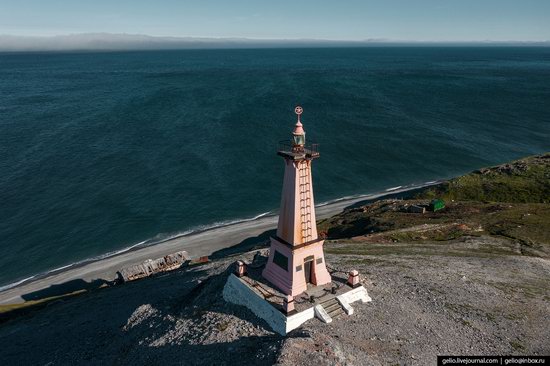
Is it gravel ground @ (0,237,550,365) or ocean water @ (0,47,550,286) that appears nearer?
gravel ground @ (0,237,550,365)

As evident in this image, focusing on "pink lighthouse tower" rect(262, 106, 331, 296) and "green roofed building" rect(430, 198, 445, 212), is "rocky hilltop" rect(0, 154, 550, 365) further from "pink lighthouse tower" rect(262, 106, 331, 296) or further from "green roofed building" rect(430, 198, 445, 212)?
"green roofed building" rect(430, 198, 445, 212)

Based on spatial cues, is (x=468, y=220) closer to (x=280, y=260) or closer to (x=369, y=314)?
(x=369, y=314)

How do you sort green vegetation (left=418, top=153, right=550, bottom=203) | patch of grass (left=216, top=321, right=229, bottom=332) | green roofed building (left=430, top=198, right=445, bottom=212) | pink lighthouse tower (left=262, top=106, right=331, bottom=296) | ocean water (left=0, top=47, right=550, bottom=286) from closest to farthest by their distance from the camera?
pink lighthouse tower (left=262, top=106, right=331, bottom=296), patch of grass (left=216, top=321, right=229, bottom=332), green roofed building (left=430, top=198, right=445, bottom=212), green vegetation (left=418, top=153, right=550, bottom=203), ocean water (left=0, top=47, right=550, bottom=286)

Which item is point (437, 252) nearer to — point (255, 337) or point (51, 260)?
point (255, 337)

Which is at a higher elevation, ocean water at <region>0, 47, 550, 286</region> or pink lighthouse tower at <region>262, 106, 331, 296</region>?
pink lighthouse tower at <region>262, 106, 331, 296</region>

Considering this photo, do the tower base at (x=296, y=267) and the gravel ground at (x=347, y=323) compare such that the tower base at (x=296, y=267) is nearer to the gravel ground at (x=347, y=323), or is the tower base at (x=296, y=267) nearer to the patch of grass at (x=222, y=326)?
the gravel ground at (x=347, y=323)

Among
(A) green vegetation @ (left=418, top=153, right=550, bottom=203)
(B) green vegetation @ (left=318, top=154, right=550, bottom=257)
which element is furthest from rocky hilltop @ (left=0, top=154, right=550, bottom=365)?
(A) green vegetation @ (left=418, top=153, right=550, bottom=203)

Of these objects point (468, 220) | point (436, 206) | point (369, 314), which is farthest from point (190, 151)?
point (369, 314)

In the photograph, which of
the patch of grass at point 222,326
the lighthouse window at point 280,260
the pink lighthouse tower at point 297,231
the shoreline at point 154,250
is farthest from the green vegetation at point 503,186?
the patch of grass at point 222,326
